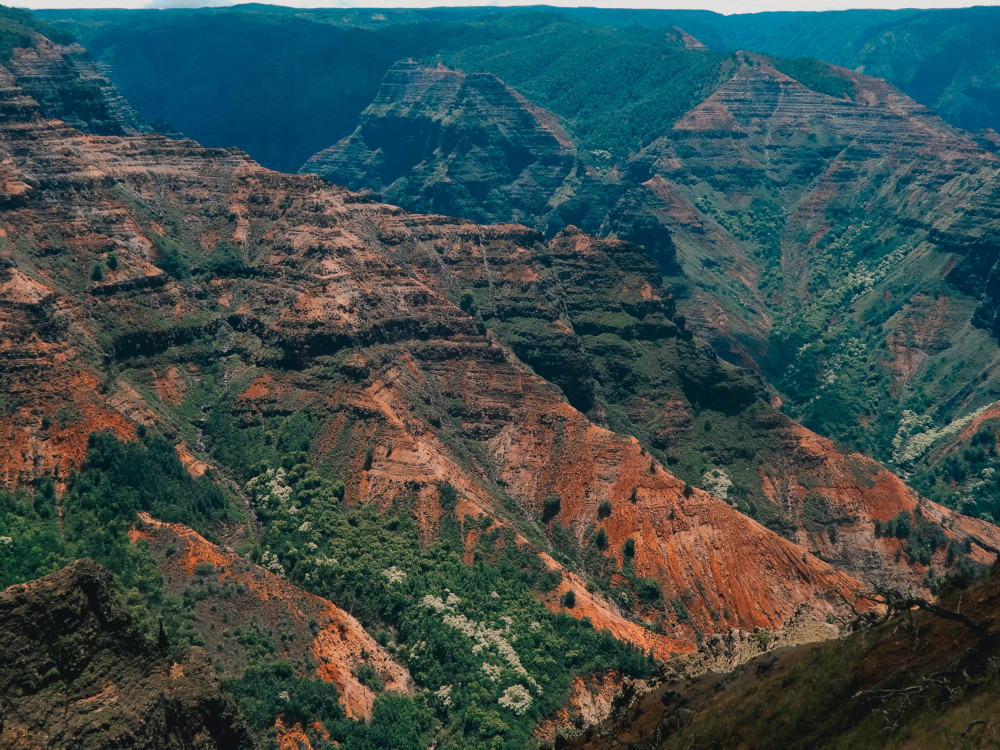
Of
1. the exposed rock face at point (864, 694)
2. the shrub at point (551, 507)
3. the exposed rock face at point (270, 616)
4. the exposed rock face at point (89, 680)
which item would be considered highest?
the exposed rock face at point (864, 694)

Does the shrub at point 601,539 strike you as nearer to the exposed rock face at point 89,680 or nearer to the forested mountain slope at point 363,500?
the forested mountain slope at point 363,500

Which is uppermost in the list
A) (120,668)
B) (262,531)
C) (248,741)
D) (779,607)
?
(120,668)

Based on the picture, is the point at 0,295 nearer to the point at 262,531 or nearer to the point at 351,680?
the point at 262,531

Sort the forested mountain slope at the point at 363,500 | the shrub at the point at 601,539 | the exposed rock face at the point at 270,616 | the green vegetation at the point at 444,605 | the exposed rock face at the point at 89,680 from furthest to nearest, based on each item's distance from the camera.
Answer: the shrub at the point at 601,539
the forested mountain slope at the point at 363,500
the green vegetation at the point at 444,605
the exposed rock face at the point at 270,616
the exposed rock face at the point at 89,680

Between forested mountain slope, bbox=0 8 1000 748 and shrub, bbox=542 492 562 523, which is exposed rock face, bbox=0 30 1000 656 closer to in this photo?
forested mountain slope, bbox=0 8 1000 748

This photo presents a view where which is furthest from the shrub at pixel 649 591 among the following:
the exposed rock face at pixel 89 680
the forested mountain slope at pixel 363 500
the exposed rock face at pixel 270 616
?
the exposed rock face at pixel 89 680

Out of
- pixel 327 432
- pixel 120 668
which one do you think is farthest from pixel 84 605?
pixel 327 432
